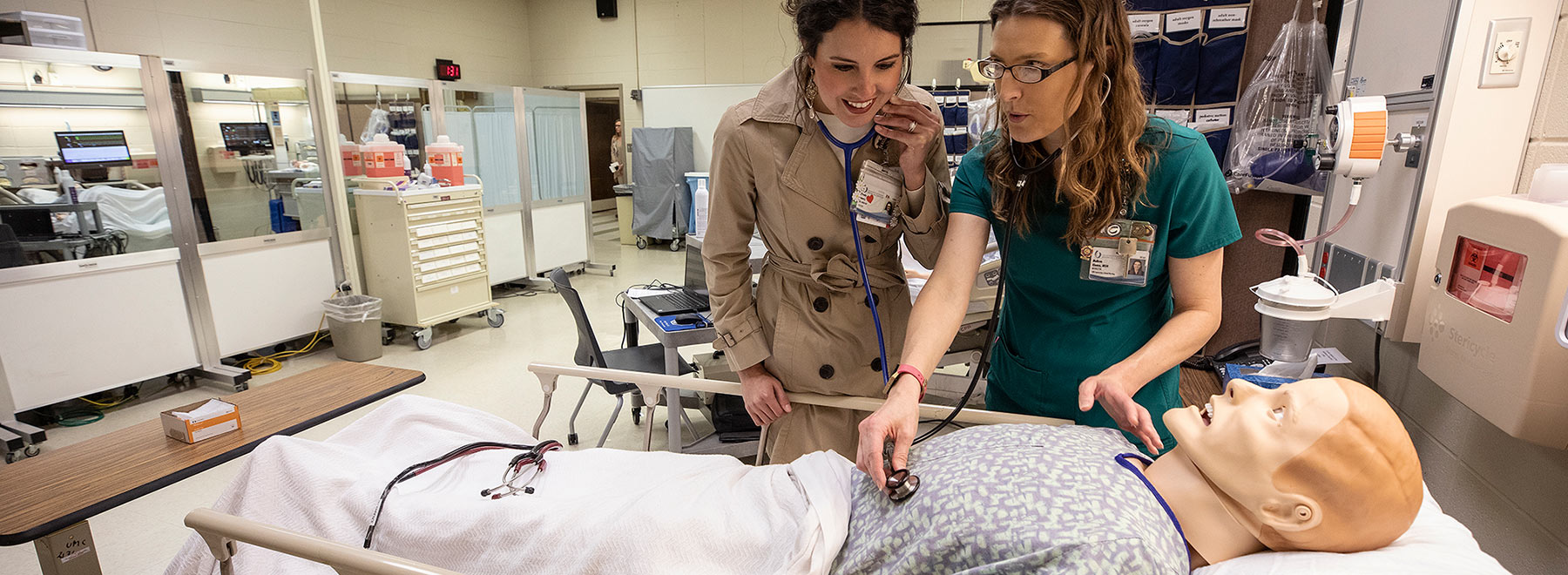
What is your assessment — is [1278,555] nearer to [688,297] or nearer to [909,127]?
[909,127]

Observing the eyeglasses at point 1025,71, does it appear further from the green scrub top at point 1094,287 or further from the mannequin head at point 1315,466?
the mannequin head at point 1315,466

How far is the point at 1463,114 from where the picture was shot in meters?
1.41

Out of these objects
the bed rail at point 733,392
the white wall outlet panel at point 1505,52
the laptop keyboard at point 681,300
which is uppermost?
the white wall outlet panel at point 1505,52

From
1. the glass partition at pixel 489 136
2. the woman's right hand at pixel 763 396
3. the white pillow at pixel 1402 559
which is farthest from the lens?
the glass partition at pixel 489 136

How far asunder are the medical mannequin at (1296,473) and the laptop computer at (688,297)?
6.37 feet

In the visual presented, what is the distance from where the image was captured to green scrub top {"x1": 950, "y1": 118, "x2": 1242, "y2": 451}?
1080 mm

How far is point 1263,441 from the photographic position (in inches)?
36.9

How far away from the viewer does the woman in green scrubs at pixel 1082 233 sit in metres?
1.02

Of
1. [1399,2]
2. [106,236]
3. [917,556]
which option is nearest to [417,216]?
[106,236]

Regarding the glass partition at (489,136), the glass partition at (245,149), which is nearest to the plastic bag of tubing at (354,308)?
the glass partition at (245,149)

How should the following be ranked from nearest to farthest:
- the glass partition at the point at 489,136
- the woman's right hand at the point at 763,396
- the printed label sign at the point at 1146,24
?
the woman's right hand at the point at 763,396
the printed label sign at the point at 1146,24
the glass partition at the point at 489,136

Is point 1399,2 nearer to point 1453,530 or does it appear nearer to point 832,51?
point 1453,530

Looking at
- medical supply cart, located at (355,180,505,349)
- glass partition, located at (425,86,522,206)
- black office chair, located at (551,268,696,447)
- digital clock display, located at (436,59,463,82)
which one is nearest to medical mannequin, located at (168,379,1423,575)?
black office chair, located at (551,268,696,447)

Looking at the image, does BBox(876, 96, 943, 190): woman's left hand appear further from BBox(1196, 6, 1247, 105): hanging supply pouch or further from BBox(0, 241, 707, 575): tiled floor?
BBox(0, 241, 707, 575): tiled floor
